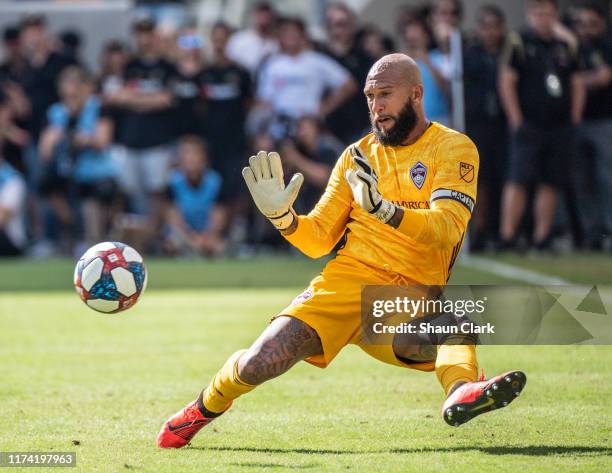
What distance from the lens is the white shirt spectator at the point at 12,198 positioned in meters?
17.5

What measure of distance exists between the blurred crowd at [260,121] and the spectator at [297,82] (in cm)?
2

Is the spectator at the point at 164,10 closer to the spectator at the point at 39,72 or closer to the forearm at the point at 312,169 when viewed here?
the spectator at the point at 39,72

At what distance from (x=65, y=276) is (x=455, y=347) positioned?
9902 millimetres

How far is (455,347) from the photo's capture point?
612cm

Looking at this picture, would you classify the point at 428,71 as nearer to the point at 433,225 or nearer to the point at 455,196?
the point at 455,196

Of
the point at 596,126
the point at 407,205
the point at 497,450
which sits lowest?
the point at 596,126

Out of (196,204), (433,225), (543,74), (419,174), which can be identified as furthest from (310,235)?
(196,204)

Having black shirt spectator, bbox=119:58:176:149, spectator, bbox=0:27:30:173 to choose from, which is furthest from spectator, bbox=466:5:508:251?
spectator, bbox=0:27:30:173

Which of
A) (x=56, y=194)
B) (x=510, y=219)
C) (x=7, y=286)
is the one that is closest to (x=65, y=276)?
(x=7, y=286)

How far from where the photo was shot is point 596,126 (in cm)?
1584

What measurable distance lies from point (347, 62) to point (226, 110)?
188 centimetres

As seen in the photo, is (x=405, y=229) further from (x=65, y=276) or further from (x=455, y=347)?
(x=65, y=276)

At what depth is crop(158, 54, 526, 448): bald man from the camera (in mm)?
5984

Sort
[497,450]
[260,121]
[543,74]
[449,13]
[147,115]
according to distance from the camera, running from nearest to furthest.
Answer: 1. [497,450]
2. [543,74]
3. [449,13]
4. [260,121]
5. [147,115]
